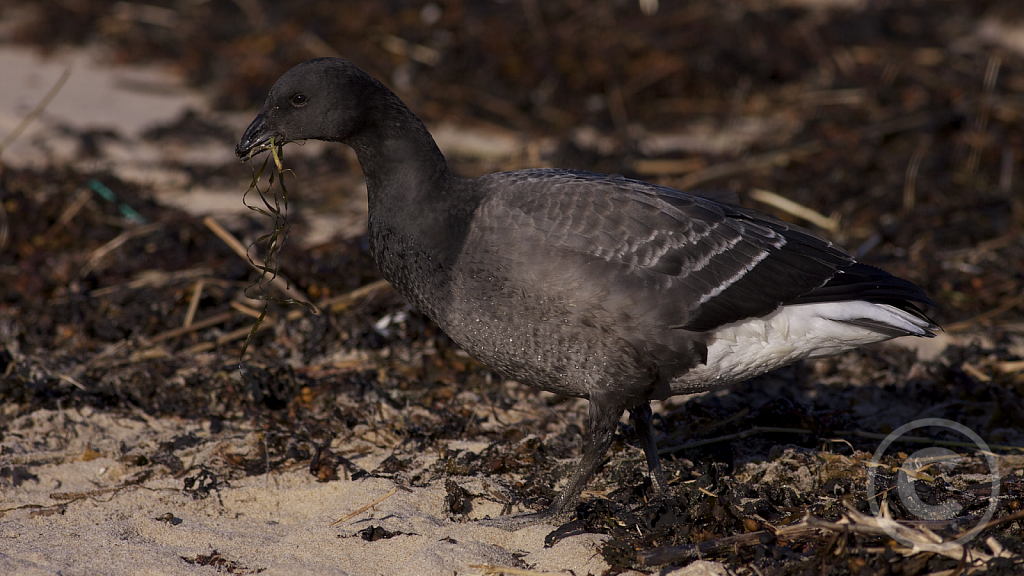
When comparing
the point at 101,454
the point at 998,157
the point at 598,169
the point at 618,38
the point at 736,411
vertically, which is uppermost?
the point at 618,38

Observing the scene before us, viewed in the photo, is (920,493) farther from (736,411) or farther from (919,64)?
(919,64)

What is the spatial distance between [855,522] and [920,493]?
91 centimetres

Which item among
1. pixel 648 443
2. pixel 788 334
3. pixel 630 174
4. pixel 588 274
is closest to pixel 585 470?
pixel 648 443

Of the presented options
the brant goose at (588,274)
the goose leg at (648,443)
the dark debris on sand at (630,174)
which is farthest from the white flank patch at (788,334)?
the dark debris on sand at (630,174)

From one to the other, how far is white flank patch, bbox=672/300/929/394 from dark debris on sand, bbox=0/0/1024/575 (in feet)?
2.17

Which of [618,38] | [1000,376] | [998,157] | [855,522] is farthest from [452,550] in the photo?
[618,38]

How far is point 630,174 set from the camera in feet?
29.0

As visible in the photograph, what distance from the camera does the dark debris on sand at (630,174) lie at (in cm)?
489

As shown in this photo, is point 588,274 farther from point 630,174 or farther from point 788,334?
point 630,174

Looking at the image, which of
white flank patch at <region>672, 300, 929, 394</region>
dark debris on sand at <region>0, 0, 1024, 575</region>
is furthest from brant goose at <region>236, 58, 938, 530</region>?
dark debris on sand at <region>0, 0, 1024, 575</region>

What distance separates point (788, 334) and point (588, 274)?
113cm

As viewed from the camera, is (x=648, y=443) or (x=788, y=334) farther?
(x=648, y=443)

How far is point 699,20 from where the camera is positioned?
11531 mm

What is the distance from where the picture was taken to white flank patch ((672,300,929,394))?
4.54 m
